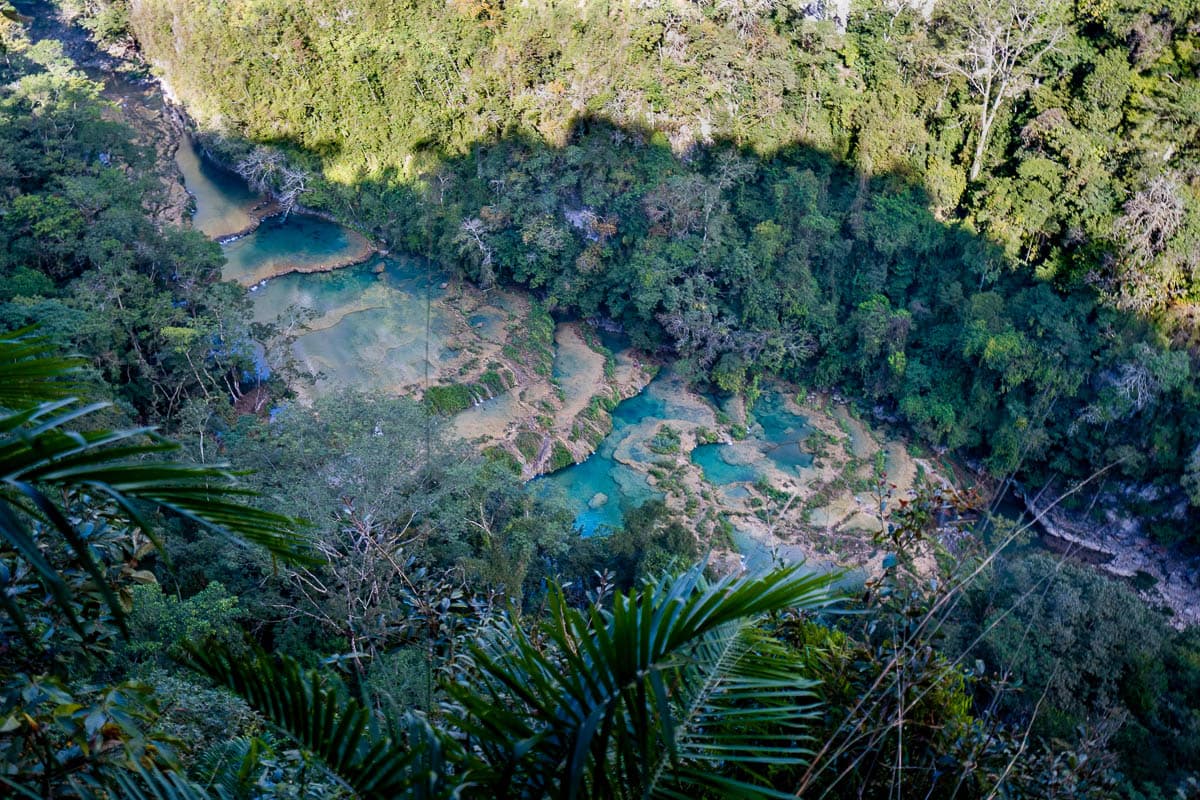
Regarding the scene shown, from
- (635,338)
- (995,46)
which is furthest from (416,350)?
(995,46)

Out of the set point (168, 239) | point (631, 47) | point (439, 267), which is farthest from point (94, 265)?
point (631, 47)

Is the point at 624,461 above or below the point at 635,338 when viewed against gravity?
below

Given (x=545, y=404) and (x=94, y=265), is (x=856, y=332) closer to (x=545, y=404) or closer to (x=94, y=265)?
(x=545, y=404)

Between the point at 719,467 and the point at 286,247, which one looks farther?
the point at 286,247

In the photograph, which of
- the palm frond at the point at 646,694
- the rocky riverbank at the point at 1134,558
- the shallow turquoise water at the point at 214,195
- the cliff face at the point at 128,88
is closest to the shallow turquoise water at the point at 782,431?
the rocky riverbank at the point at 1134,558

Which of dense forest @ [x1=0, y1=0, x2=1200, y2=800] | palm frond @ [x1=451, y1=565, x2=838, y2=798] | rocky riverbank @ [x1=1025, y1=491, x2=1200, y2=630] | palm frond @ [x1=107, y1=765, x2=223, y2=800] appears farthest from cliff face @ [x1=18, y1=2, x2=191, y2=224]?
palm frond @ [x1=451, y1=565, x2=838, y2=798]

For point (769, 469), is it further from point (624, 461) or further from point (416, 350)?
point (416, 350)

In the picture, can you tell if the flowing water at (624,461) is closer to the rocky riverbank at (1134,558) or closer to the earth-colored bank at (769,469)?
the earth-colored bank at (769,469)

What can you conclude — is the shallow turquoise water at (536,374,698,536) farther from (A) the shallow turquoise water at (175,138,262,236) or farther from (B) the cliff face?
(B) the cliff face
